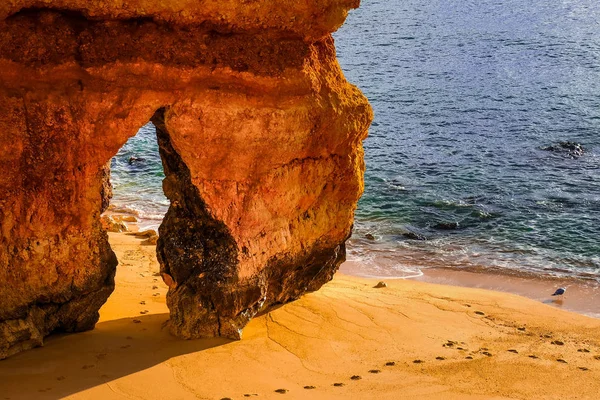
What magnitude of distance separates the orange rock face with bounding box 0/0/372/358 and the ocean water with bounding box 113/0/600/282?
7175 millimetres

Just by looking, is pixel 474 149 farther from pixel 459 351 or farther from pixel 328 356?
pixel 328 356

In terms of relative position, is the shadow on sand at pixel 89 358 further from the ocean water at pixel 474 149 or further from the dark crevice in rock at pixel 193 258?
the ocean water at pixel 474 149

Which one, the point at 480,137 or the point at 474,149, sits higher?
the point at 480,137

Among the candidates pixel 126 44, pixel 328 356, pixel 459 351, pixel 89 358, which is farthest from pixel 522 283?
pixel 126 44

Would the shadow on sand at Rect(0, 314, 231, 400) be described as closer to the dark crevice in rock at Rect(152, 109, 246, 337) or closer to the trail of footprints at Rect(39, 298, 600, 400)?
the trail of footprints at Rect(39, 298, 600, 400)

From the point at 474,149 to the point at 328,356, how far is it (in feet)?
56.1

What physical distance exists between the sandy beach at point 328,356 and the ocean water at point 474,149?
4.91 m

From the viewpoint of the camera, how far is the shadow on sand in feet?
29.7

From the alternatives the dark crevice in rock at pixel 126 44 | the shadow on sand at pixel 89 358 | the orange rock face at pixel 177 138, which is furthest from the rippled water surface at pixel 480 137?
the dark crevice in rock at pixel 126 44

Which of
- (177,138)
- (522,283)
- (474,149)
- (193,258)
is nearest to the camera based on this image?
(177,138)

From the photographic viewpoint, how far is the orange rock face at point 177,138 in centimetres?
935

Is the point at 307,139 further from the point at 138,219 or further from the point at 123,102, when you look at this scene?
the point at 138,219

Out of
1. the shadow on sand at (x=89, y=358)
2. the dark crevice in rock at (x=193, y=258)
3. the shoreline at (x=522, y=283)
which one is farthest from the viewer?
the shoreline at (x=522, y=283)

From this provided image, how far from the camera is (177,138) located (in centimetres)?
997
